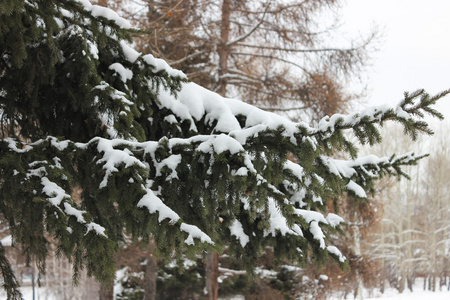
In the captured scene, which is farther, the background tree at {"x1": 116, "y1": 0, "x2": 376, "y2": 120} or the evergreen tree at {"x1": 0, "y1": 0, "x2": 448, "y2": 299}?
the background tree at {"x1": 116, "y1": 0, "x2": 376, "y2": 120}

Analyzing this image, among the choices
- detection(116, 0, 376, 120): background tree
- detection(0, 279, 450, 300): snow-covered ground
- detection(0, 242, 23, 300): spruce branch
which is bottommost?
detection(0, 279, 450, 300): snow-covered ground

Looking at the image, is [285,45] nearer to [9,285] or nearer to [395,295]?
[9,285]

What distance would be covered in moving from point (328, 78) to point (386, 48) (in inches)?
76.0

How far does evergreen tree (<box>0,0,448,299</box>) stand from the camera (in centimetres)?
213

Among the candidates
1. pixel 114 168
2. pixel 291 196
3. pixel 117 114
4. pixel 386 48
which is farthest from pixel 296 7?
pixel 114 168

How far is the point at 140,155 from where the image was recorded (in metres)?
2.68

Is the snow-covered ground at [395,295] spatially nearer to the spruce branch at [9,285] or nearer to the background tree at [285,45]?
the background tree at [285,45]

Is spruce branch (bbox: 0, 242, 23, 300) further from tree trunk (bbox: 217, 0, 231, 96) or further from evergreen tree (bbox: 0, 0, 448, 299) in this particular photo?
tree trunk (bbox: 217, 0, 231, 96)

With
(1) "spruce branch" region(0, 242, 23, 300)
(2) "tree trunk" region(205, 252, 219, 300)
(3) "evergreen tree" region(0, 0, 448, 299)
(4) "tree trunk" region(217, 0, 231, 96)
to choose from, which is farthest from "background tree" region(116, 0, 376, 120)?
(1) "spruce branch" region(0, 242, 23, 300)

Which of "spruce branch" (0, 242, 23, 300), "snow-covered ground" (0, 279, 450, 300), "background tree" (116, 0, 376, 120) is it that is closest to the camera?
"spruce branch" (0, 242, 23, 300)

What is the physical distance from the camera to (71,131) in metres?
3.42

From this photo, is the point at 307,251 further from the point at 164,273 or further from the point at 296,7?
the point at 164,273

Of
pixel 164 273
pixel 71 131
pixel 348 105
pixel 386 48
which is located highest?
pixel 386 48

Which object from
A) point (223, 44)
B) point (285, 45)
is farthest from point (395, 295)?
point (223, 44)
